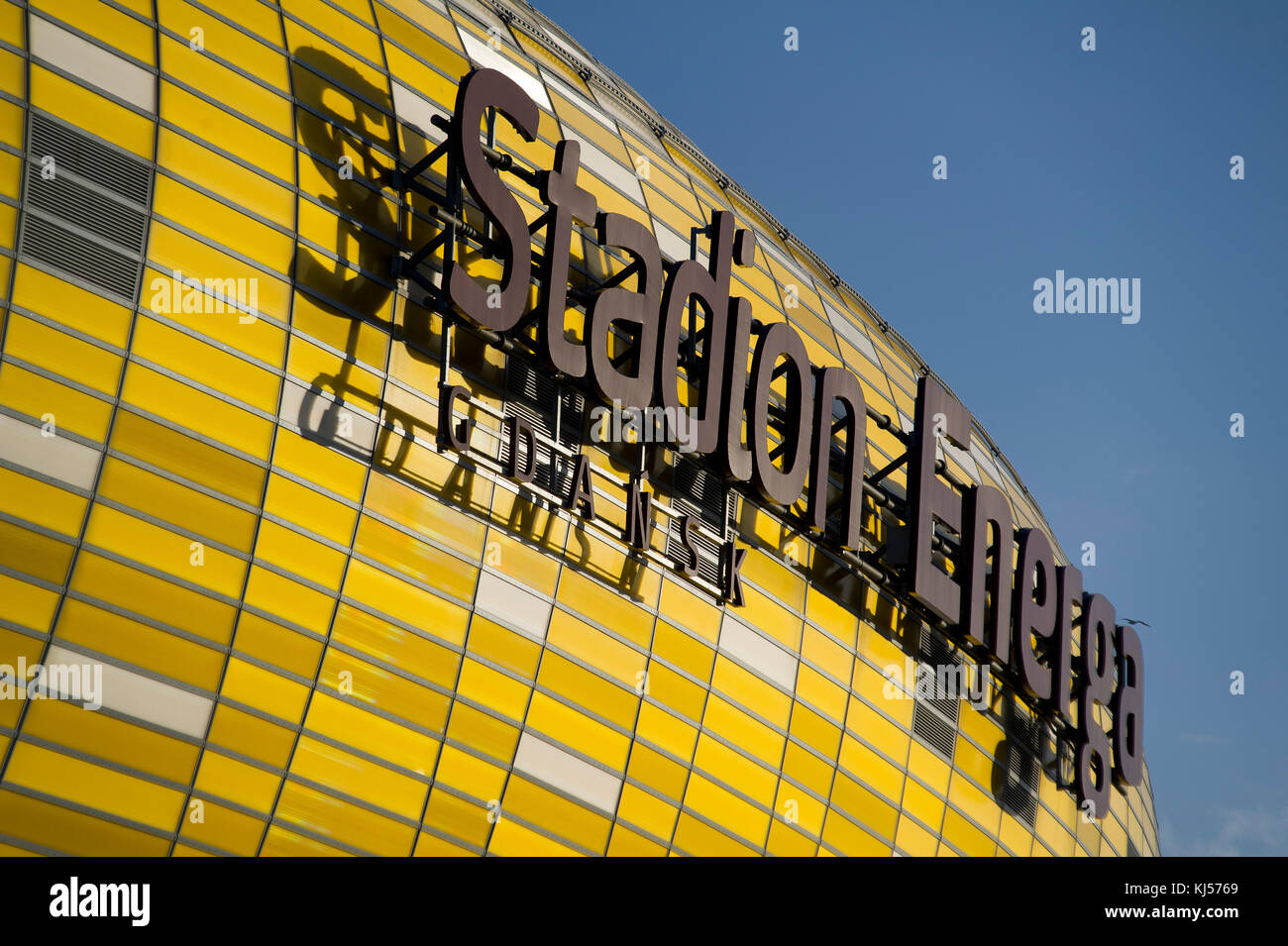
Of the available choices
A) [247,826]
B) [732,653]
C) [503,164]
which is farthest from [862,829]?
[503,164]

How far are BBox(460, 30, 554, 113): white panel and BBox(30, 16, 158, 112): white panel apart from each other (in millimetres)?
8902

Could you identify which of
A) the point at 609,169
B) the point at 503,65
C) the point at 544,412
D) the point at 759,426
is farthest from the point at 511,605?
the point at 503,65

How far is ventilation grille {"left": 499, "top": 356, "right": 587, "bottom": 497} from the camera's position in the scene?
25312 mm

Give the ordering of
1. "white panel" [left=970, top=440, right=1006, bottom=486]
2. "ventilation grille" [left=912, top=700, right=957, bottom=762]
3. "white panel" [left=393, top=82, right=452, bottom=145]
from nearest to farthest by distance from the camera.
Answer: "white panel" [left=393, top=82, right=452, bottom=145], "ventilation grille" [left=912, top=700, right=957, bottom=762], "white panel" [left=970, top=440, right=1006, bottom=486]

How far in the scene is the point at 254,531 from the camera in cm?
2166

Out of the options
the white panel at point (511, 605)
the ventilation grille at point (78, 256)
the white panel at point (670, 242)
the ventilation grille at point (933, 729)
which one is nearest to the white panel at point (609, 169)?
the white panel at point (670, 242)

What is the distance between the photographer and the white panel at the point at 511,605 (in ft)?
→ 79.2

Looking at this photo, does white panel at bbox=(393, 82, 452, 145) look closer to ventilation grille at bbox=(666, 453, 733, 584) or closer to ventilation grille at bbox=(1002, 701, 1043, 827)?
ventilation grille at bbox=(666, 453, 733, 584)

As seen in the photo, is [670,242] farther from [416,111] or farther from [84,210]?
[84,210]

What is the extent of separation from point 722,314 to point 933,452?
318 inches

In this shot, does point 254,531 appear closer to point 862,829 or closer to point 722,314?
point 722,314

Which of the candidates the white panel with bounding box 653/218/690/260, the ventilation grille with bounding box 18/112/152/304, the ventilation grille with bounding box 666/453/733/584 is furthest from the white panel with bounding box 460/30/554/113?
the ventilation grille with bounding box 18/112/152/304

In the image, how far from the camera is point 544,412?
2570cm

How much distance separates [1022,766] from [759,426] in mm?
14646
